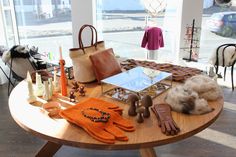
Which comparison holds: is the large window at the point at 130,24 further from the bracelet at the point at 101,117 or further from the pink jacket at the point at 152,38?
the bracelet at the point at 101,117

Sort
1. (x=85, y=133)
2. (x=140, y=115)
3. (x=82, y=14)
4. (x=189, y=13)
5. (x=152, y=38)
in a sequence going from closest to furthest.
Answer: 1. (x=85, y=133)
2. (x=140, y=115)
3. (x=152, y=38)
4. (x=189, y=13)
5. (x=82, y=14)

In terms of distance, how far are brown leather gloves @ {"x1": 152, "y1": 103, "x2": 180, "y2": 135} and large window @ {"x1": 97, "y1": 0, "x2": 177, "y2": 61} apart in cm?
256

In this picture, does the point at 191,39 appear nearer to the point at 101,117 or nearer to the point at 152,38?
the point at 152,38

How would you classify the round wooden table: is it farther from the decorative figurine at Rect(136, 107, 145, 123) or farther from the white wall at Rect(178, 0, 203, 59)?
the white wall at Rect(178, 0, 203, 59)

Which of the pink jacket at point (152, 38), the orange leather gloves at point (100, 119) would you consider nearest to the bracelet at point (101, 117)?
the orange leather gloves at point (100, 119)

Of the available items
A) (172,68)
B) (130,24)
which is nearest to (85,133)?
(172,68)

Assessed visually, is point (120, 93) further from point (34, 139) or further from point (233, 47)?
point (233, 47)

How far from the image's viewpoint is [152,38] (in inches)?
137

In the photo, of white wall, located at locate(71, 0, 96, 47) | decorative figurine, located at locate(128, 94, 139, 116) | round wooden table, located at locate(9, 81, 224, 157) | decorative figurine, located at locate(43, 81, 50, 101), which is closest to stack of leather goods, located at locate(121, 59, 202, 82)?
round wooden table, located at locate(9, 81, 224, 157)

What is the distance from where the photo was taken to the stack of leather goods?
1801mm

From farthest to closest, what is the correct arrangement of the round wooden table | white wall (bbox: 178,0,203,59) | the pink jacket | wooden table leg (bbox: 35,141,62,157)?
white wall (bbox: 178,0,203,59), the pink jacket, wooden table leg (bbox: 35,141,62,157), the round wooden table

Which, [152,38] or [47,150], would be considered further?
[152,38]

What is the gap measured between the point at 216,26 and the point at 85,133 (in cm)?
338

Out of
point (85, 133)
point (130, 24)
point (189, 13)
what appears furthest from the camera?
point (130, 24)
